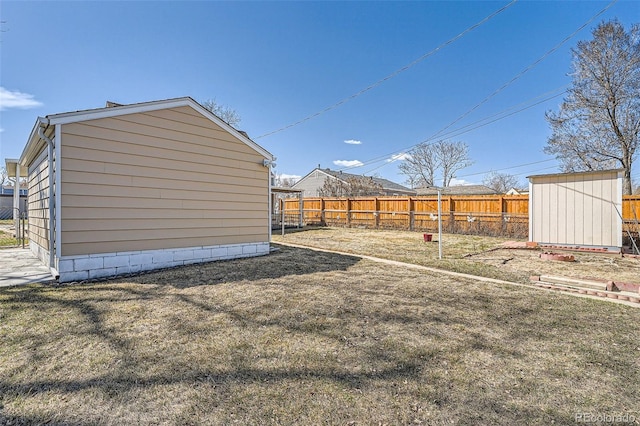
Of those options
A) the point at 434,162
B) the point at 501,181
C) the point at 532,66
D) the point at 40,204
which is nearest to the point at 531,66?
the point at 532,66

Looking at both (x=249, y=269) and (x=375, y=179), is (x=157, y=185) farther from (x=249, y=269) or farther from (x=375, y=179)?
(x=375, y=179)

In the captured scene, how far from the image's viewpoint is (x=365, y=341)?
279 cm

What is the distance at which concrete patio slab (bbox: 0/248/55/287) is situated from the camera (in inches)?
185

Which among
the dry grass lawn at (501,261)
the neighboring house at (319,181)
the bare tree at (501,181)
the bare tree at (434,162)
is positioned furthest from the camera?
the bare tree at (501,181)

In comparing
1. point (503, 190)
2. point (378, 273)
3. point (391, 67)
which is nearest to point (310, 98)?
point (391, 67)

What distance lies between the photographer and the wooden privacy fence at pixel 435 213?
11.3 metres

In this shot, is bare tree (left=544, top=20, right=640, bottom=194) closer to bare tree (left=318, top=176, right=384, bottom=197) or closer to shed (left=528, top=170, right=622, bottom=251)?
shed (left=528, top=170, right=622, bottom=251)

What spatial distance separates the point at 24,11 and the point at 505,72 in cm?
1476

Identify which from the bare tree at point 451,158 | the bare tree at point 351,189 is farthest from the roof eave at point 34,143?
the bare tree at point 451,158

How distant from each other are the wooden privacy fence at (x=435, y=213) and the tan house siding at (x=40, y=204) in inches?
501

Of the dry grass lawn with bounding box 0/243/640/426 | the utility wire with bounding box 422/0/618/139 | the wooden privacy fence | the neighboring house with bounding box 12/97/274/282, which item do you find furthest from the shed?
the neighboring house with bounding box 12/97/274/282

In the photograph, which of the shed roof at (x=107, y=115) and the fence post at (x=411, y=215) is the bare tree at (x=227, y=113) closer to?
the fence post at (x=411, y=215)

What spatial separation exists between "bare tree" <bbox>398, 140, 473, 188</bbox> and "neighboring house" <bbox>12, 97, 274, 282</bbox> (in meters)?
30.7

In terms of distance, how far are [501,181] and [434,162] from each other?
14.8 meters
